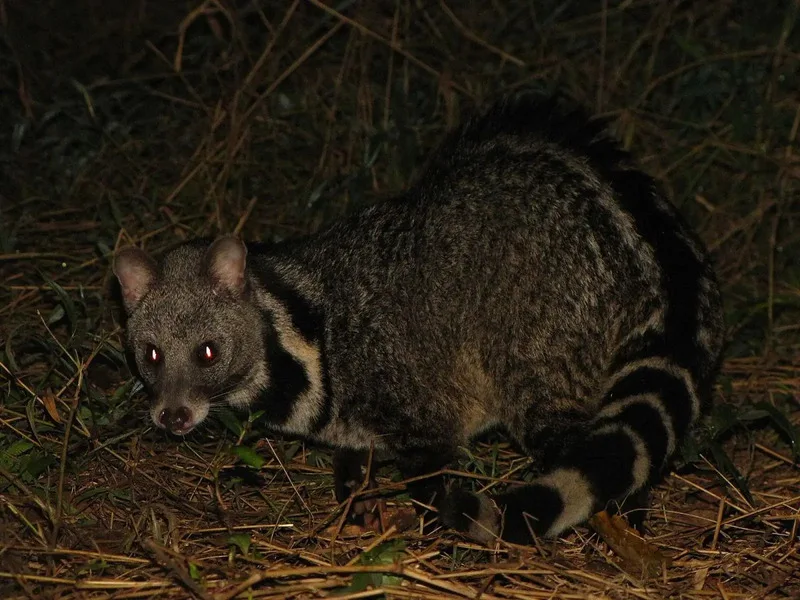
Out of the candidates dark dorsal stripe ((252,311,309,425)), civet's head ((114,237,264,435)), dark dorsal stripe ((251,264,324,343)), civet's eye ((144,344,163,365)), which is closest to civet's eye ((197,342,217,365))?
civet's head ((114,237,264,435))

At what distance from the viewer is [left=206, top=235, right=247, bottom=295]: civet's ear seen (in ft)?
16.7

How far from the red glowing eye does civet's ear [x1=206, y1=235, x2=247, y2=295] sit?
0.42 metres

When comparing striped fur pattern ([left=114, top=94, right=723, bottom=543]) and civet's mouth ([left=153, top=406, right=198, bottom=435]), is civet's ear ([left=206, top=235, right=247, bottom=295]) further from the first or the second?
civet's mouth ([left=153, top=406, right=198, bottom=435])

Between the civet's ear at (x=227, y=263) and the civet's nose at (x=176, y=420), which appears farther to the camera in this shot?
the civet's ear at (x=227, y=263)

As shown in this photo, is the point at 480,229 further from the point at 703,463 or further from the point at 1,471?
the point at 1,471

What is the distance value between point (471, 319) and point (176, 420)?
4.87 feet

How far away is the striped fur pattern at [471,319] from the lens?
4.98 meters

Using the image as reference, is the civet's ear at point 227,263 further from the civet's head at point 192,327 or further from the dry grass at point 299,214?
the dry grass at point 299,214

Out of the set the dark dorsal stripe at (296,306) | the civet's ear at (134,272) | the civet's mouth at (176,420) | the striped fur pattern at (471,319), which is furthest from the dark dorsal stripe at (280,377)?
the civet's ear at (134,272)

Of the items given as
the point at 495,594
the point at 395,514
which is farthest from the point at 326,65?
the point at 495,594

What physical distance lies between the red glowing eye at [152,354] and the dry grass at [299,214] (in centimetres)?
42

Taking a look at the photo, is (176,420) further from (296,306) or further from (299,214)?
(299,214)

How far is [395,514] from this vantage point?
5.26 meters

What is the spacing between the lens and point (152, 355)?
16.7 ft
